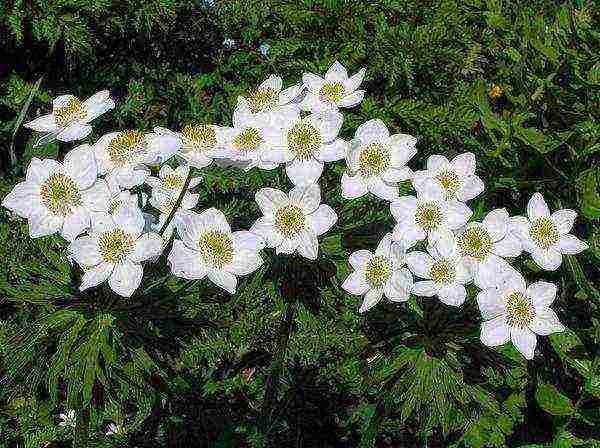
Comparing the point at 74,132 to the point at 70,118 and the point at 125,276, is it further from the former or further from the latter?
the point at 125,276

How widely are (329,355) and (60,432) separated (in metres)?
1.05

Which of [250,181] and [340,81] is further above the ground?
[340,81]

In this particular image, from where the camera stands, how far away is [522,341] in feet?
6.48

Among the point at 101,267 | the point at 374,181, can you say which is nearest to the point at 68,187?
the point at 101,267

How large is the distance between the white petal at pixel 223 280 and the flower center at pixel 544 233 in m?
0.86

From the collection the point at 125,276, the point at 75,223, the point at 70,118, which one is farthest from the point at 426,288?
the point at 70,118

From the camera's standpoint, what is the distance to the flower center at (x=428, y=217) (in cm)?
181

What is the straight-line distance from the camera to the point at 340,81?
215 centimetres

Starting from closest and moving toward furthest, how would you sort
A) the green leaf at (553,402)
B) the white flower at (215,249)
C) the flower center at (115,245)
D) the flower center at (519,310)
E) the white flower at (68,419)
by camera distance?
the flower center at (115,245) → the white flower at (215,249) → the flower center at (519,310) → the green leaf at (553,402) → the white flower at (68,419)

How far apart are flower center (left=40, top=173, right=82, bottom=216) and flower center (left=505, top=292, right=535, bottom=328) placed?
1.14 meters

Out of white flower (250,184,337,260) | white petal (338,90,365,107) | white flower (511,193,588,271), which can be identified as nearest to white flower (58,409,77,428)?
white flower (250,184,337,260)

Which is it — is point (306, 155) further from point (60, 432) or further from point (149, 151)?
point (60, 432)

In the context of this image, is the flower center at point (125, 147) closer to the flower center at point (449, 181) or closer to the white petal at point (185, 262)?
the white petal at point (185, 262)

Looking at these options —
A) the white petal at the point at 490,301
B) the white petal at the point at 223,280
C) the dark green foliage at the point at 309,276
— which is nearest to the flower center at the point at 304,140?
the dark green foliage at the point at 309,276
